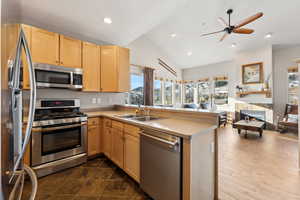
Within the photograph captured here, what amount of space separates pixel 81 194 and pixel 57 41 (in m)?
2.60

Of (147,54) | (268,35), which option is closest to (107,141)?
(147,54)

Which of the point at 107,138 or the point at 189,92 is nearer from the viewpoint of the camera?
the point at 107,138

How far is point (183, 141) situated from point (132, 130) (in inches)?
32.3

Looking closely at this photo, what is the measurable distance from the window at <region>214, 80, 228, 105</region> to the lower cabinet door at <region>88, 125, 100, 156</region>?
5.94 metres

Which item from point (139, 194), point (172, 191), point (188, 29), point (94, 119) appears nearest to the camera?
point (172, 191)

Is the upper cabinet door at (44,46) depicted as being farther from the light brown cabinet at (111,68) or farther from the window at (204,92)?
the window at (204,92)

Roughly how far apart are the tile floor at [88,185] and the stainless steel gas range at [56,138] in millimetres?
171

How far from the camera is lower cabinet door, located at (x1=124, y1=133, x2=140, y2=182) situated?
1738 mm

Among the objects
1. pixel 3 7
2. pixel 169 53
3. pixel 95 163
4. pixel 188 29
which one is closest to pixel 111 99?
pixel 95 163

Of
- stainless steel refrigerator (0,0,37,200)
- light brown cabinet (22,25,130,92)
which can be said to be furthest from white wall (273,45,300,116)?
stainless steel refrigerator (0,0,37,200)

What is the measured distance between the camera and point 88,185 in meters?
1.87

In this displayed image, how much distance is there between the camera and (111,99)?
3559mm

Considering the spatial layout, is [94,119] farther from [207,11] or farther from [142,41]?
[207,11]

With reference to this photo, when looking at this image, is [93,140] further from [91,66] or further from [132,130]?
[91,66]
